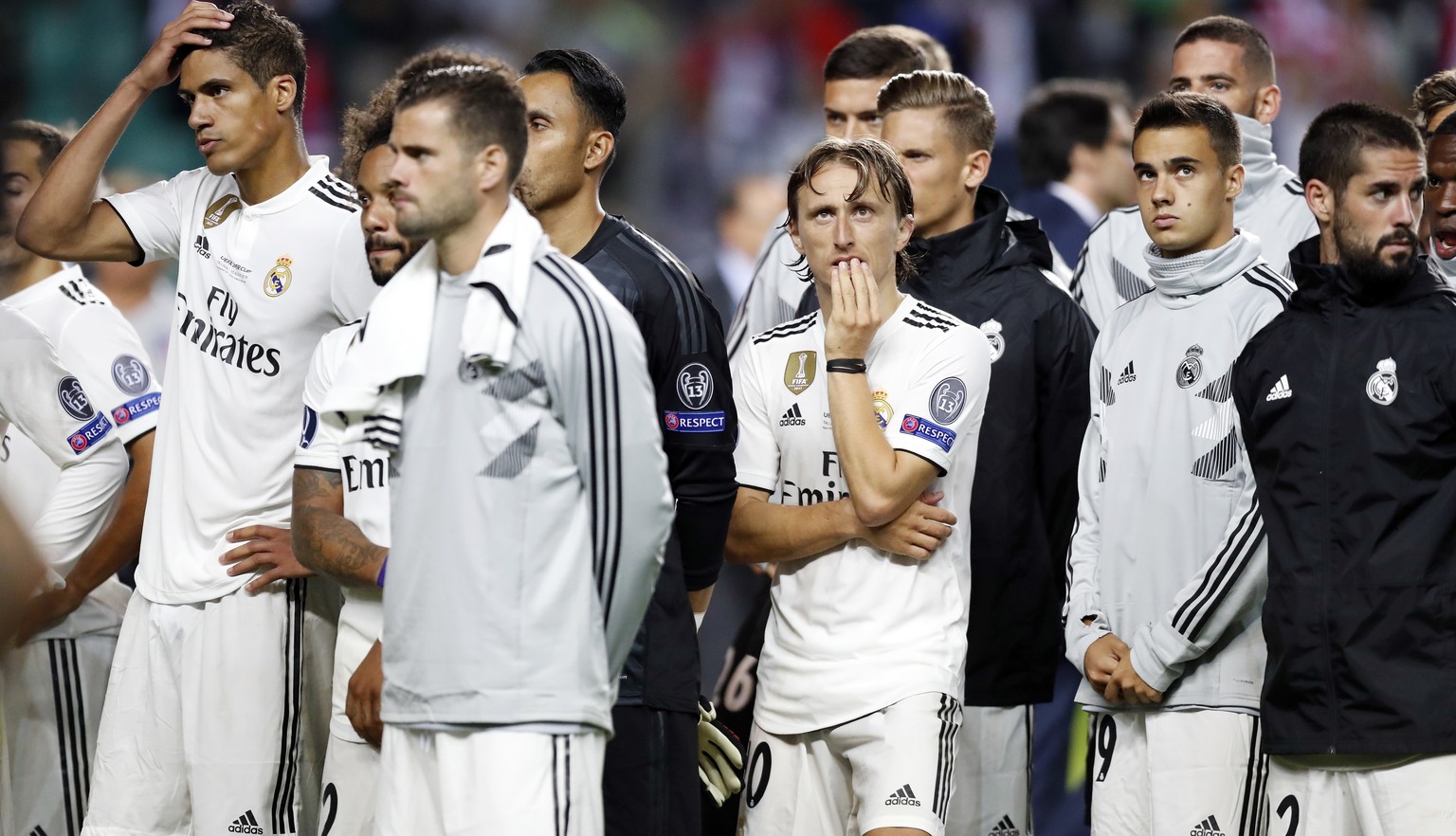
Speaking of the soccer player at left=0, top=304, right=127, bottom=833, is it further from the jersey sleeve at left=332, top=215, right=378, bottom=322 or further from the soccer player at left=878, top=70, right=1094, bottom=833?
the soccer player at left=878, top=70, right=1094, bottom=833

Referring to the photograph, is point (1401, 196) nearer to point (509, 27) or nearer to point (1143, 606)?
point (1143, 606)

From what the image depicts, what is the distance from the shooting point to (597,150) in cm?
500

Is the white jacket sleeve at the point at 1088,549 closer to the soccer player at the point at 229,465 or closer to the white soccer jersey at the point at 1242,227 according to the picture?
the white soccer jersey at the point at 1242,227

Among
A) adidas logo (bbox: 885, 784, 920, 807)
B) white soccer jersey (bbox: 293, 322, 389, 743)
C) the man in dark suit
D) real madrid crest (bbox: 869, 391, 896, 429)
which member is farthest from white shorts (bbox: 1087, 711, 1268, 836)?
the man in dark suit

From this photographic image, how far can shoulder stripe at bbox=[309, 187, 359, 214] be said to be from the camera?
4.92 m

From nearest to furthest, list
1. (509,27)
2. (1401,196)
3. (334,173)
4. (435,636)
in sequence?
(435,636), (1401,196), (334,173), (509,27)

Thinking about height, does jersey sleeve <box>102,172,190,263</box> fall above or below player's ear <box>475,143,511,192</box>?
above

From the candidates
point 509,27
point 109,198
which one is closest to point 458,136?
point 109,198

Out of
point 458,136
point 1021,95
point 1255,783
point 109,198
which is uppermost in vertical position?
point 1021,95

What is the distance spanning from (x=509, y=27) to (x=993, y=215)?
7989mm

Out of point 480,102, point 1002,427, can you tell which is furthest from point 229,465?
point 1002,427

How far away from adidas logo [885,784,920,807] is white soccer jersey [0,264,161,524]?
2641mm

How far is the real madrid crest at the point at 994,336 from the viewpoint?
5.47 metres

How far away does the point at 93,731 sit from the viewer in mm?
5617
